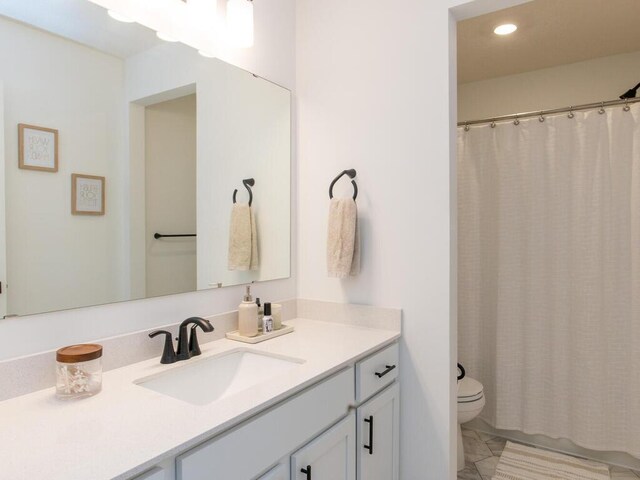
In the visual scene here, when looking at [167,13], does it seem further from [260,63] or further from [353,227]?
[353,227]

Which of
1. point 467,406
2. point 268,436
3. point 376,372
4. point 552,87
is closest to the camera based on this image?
point 268,436

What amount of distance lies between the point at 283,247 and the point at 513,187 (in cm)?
147

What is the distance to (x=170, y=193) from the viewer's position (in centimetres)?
144

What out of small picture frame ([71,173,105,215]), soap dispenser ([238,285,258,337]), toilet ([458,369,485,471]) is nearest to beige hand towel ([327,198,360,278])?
soap dispenser ([238,285,258,337])

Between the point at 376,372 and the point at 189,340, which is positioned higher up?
the point at 189,340

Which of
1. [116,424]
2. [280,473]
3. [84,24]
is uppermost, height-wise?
[84,24]

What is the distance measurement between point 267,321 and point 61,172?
86 cm

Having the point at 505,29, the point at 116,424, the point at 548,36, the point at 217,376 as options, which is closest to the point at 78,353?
the point at 116,424

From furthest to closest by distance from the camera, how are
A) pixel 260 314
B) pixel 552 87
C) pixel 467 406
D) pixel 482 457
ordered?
pixel 552 87 → pixel 482 457 → pixel 467 406 → pixel 260 314

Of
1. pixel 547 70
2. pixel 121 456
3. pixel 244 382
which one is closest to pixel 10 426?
pixel 121 456

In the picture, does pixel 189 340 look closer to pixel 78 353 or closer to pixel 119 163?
pixel 78 353

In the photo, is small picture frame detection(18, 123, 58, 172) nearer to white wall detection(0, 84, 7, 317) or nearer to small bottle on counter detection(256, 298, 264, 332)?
white wall detection(0, 84, 7, 317)

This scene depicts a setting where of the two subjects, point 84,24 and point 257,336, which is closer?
point 84,24

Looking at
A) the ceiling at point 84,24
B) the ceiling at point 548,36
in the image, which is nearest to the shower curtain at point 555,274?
the ceiling at point 548,36
